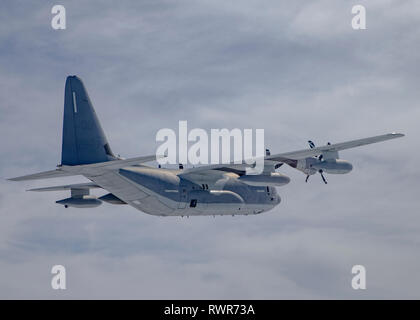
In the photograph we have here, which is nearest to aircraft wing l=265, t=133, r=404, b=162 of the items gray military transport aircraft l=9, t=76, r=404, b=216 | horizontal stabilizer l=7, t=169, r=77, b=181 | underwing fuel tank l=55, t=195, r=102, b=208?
gray military transport aircraft l=9, t=76, r=404, b=216

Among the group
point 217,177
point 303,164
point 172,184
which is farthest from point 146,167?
point 303,164

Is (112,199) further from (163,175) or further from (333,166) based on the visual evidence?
(333,166)

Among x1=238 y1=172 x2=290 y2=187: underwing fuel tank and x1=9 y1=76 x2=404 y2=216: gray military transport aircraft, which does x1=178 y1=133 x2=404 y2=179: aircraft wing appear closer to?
x1=9 y1=76 x2=404 y2=216: gray military transport aircraft

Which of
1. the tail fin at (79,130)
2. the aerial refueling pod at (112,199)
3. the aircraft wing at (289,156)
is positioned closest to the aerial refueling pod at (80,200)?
the aerial refueling pod at (112,199)

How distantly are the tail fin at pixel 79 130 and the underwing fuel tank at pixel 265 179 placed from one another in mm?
10260

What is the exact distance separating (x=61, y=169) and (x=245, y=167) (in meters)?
14.3

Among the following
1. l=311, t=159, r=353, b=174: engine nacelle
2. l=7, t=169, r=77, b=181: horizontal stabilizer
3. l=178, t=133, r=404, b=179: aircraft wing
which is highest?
l=178, t=133, r=404, b=179: aircraft wing

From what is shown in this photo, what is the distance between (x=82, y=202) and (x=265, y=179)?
1492 cm

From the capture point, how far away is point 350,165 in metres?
53.7

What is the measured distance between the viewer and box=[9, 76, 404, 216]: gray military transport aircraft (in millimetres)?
48438

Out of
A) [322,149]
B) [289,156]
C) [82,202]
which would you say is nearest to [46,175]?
[82,202]

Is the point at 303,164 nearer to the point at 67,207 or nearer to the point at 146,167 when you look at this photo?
the point at 146,167

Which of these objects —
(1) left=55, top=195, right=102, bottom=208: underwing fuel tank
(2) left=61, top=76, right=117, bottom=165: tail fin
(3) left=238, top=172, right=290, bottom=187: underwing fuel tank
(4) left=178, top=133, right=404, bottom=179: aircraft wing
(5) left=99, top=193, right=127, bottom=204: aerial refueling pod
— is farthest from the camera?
(1) left=55, top=195, right=102, bottom=208: underwing fuel tank

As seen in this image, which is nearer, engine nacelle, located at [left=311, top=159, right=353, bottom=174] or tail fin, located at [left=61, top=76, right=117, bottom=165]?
tail fin, located at [left=61, top=76, right=117, bottom=165]
